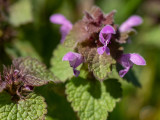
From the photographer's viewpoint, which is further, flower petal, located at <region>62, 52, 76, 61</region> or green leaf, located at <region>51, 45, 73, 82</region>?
green leaf, located at <region>51, 45, 73, 82</region>

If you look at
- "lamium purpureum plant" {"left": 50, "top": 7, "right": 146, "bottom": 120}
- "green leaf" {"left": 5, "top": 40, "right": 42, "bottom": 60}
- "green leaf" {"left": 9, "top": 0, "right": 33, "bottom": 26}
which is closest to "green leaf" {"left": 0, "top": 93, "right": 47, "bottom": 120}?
"lamium purpureum plant" {"left": 50, "top": 7, "right": 146, "bottom": 120}

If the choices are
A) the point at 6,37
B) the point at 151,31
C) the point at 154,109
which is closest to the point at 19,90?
the point at 6,37

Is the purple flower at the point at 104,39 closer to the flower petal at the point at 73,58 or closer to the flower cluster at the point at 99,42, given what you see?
the flower cluster at the point at 99,42

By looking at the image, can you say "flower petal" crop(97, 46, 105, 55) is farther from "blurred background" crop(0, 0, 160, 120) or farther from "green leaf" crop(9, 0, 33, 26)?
"green leaf" crop(9, 0, 33, 26)

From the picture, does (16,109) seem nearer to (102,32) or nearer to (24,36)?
(102,32)

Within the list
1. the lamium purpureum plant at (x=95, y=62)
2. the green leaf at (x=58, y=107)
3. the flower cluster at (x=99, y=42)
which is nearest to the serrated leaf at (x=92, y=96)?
the lamium purpureum plant at (x=95, y=62)

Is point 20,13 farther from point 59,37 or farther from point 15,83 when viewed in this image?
point 15,83
